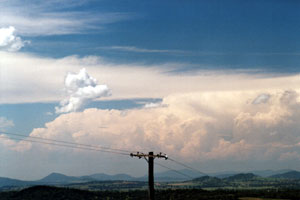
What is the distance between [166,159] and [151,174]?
10.9ft

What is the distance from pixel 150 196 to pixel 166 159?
5.69 metres

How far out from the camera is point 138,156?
186 ft

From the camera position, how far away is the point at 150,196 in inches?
2136

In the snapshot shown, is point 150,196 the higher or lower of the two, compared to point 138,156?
lower

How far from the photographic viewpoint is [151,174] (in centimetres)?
5469

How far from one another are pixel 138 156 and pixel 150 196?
19.3 ft

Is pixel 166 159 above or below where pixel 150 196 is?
above

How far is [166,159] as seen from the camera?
56.5 meters

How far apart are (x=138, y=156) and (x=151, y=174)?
3.47m

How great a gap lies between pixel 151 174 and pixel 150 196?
295 centimetres
